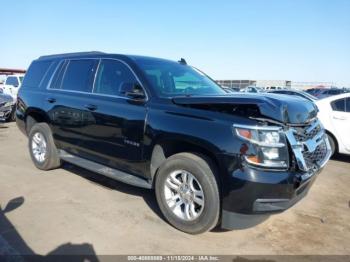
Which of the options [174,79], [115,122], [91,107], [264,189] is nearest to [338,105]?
[174,79]

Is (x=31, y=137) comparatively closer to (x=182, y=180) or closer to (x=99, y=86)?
(x=99, y=86)

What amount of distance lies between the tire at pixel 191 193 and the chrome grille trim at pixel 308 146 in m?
0.83

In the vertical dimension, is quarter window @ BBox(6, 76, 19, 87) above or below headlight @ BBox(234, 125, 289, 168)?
above

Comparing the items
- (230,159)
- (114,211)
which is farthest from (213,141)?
(114,211)

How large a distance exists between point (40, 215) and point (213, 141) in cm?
234

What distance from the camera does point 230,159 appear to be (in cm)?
328

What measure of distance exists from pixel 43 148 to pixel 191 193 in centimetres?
335

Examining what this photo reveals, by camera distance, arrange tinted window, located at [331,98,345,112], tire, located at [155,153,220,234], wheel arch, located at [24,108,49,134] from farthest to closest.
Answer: tinted window, located at [331,98,345,112] < wheel arch, located at [24,108,49,134] < tire, located at [155,153,220,234]

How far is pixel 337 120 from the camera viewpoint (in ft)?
23.9

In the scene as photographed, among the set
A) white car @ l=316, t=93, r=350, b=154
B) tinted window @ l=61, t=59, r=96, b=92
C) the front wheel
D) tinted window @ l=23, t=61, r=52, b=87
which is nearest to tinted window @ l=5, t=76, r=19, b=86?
the front wheel

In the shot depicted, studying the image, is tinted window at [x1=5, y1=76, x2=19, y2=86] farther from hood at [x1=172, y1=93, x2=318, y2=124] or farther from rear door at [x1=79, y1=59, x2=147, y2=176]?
hood at [x1=172, y1=93, x2=318, y2=124]

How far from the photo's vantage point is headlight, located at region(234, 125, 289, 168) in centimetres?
320

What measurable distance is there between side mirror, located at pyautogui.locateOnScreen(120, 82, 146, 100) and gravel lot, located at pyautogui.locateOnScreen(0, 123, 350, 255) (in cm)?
145

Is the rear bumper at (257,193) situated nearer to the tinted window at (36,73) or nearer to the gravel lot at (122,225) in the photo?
the gravel lot at (122,225)
